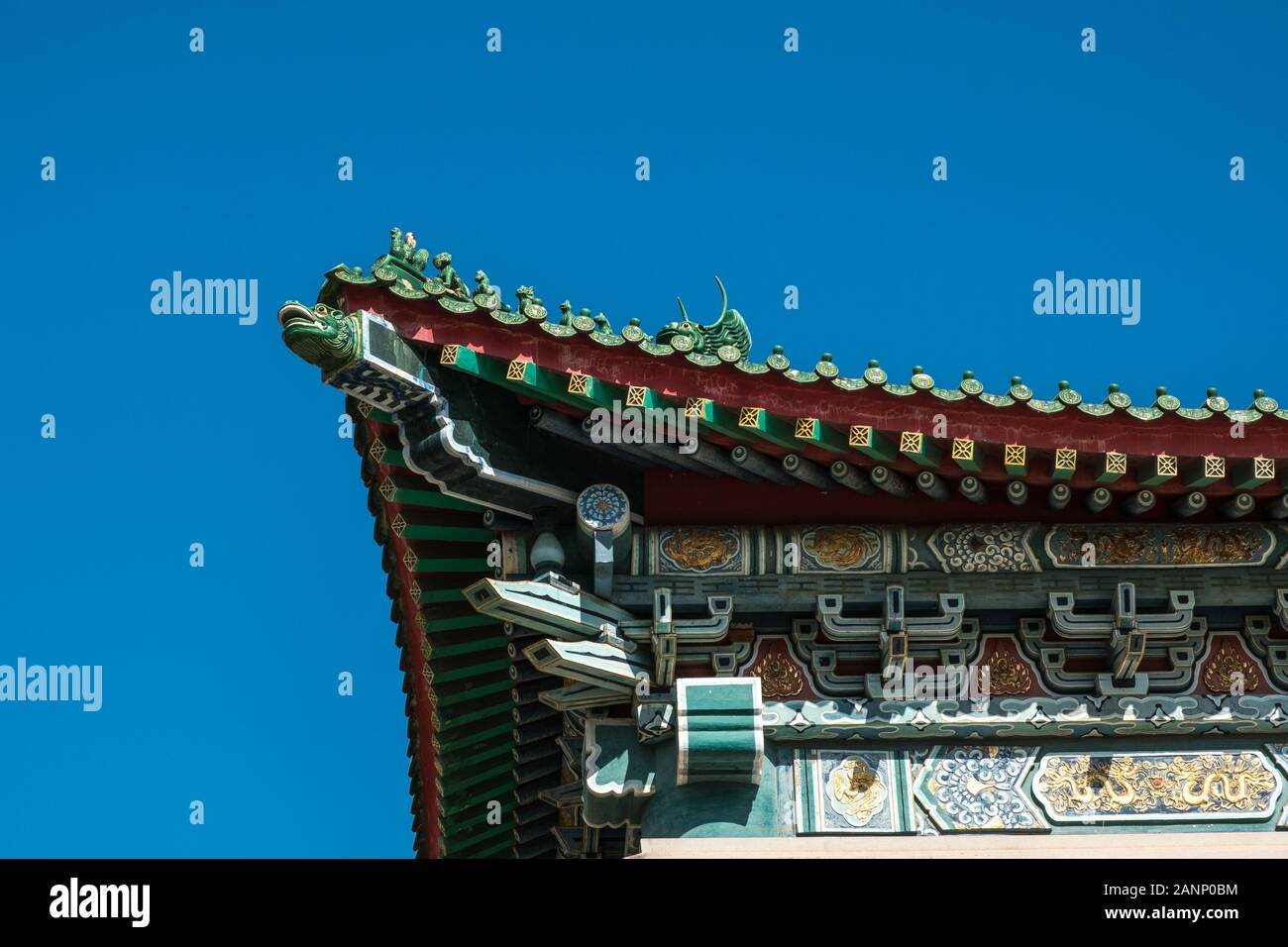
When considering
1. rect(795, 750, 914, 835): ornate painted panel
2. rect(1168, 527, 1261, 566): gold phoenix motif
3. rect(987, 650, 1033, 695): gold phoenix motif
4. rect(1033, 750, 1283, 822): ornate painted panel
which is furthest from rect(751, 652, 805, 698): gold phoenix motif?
rect(1168, 527, 1261, 566): gold phoenix motif

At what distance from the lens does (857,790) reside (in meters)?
12.0

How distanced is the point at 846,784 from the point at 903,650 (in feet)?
2.81

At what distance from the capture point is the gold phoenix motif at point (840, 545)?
12.4 m

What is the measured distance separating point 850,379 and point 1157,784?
2.80 meters

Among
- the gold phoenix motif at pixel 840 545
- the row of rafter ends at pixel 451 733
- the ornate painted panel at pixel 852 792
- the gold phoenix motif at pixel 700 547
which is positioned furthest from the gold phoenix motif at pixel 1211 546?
the row of rafter ends at pixel 451 733

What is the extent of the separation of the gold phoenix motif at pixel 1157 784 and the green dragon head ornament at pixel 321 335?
445 cm

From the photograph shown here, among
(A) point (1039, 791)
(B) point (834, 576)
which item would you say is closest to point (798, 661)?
(B) point (834, 576)

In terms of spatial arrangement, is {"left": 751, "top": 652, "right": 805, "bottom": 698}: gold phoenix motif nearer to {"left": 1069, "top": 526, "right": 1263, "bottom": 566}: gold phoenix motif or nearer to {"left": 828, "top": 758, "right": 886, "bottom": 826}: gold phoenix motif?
{"left": 828, "top": 758, "right": 886, "bottom": 826}: gold phoenix motif

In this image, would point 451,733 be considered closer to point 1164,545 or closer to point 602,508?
point 602,508

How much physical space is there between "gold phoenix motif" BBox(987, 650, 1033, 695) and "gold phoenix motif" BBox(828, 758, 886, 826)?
3.01ft

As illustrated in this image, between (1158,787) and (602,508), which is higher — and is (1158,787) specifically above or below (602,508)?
below

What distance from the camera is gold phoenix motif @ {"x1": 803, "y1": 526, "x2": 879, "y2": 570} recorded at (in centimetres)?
1241

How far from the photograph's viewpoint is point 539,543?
484 inches

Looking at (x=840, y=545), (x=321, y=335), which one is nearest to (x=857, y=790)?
(x=840, y=545)
